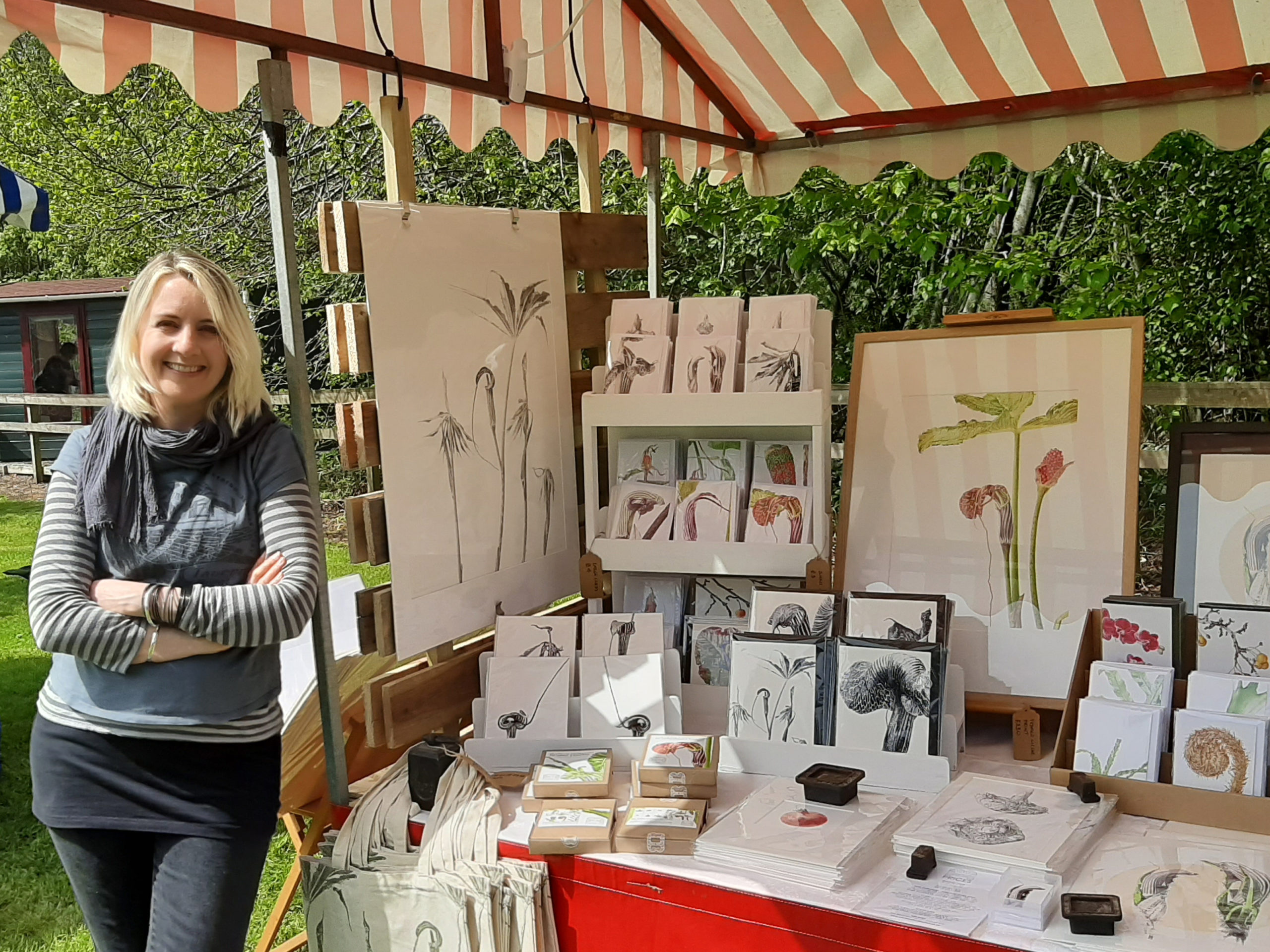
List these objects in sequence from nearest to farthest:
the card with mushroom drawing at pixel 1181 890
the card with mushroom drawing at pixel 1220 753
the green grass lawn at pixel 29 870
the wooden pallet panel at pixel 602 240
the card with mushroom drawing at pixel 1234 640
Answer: the card with mushroom drawing at pixel 1181 890, the card with mushroom drawing at pixel 1220 753, the card with mushroom drawing at pixel 1234 640, the wooden pallet panel at pixel 602 240, the green grass lawn at pixel 29 870

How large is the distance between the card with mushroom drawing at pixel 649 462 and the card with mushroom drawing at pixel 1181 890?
54.3 inches

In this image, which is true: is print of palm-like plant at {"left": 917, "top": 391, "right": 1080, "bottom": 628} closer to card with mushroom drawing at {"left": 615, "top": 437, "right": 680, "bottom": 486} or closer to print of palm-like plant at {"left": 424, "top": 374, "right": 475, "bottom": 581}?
card with mushroom drawing at {"left": 615, "top": 437, "right": 680, "bottom": 486}

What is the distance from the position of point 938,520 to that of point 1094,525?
1.15 feet

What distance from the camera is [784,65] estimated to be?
3480 millimetres

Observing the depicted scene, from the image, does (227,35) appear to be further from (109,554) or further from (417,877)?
(417,877)

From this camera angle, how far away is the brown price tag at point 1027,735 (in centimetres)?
244

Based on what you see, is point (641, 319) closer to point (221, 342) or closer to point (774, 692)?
point (774, 692)

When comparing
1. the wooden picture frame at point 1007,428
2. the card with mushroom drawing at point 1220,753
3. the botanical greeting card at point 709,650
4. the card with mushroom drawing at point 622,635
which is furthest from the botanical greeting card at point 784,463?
the card with mushroom drawing at point 1220,753

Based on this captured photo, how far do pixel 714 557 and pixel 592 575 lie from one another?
1.06 ft

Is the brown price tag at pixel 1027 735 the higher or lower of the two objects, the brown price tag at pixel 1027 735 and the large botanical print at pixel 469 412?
the lower

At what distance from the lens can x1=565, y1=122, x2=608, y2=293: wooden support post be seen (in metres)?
3.25

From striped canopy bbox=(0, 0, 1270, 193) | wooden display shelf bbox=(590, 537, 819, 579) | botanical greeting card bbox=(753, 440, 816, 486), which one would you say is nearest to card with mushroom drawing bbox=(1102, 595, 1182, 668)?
wooden display shelf bbox=(590, 537, 819, 579)

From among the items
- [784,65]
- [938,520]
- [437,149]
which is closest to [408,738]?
[938,520]

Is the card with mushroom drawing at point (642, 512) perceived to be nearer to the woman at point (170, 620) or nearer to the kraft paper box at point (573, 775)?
the kraft paper box at point (573, 775)
